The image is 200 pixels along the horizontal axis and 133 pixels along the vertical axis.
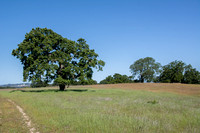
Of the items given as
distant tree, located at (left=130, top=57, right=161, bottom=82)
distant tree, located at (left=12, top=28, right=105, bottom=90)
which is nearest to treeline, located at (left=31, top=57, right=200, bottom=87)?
distant tree, located at (left=130, top=57, right=161, bottom=82)

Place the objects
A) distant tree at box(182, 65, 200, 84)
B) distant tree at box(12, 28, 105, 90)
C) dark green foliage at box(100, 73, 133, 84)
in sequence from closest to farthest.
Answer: distant tree at box(12, 28, 105, 90) → distant tree at box(182, 65, 200, 84) → dark green foliage at box(100, 73, 133, 84)

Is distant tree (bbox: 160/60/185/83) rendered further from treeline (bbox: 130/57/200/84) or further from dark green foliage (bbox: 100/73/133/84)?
dark green foliage (bbox: 100/73/133/84)

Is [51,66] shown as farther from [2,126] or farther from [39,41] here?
[2,126]

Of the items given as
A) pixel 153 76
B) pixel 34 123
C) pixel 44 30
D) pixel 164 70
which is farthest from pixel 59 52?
pixel 164 70

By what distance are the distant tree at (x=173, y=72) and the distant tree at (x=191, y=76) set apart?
7.62 ft

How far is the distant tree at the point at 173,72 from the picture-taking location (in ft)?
270

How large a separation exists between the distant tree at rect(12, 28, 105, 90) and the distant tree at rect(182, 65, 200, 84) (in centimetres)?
6534

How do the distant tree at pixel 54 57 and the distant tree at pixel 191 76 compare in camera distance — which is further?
the distant tree at pixel 191 76

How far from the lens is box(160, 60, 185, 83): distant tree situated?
82144mm

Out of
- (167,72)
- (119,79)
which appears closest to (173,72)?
(167,72)

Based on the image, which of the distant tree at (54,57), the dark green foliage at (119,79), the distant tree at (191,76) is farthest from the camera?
the dark green foliage at (119,79)

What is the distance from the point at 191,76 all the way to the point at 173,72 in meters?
8.84

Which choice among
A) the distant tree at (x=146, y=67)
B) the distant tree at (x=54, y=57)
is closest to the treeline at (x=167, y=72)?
the distant tree at (x=146, y=67)

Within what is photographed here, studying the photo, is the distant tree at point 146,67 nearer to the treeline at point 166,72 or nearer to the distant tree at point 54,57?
the treeline at point 166,72
